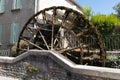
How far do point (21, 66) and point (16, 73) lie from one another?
Answer: 1.42ft

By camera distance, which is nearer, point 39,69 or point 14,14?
point 39,69

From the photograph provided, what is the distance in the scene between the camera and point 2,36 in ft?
71.9

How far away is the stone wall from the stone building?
8313 millimetres

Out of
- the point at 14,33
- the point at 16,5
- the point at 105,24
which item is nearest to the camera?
the point at 14,33

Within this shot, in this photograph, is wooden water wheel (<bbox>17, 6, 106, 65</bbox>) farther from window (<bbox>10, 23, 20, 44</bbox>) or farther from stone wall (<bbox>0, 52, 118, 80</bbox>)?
window (<bbox>10, 23, 20, 44</bbox>)

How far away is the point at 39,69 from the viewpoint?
10.2 metres

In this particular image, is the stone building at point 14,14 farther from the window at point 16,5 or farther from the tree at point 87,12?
the tree at point 87,12

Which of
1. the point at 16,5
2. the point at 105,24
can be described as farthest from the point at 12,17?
the point at 105,24

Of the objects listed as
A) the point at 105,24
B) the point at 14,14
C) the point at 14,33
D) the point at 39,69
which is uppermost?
the point at 14,14

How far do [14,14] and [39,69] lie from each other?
37.8 feet

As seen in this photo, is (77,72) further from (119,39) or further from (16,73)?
(119,39)

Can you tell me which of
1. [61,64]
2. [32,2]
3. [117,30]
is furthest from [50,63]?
[117,30]

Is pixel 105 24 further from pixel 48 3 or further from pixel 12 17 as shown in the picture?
pixel 12 17

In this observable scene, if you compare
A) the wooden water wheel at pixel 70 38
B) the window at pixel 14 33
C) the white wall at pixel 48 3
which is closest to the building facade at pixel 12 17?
the window at pixel 14 33
